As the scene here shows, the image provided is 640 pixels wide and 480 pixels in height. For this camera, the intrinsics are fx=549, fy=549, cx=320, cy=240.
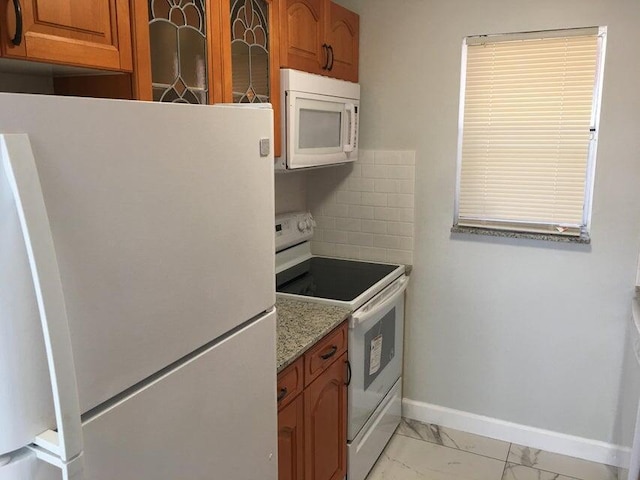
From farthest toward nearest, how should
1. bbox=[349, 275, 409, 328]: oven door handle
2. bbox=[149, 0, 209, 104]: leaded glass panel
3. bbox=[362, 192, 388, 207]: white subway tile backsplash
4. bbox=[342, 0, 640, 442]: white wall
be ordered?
bbox=[362, 192, 388, 207]: white subway tile backsplash → bbox=[342, 0, 640, 442]: white wall → bbox=[349, 275, 409, 328]: oven door handle → bbox=[149, 0, 209, 104]: leaded glass panel

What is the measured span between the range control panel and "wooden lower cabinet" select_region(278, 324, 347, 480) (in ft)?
2.27

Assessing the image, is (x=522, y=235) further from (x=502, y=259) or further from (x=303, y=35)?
(x=303, y=35)

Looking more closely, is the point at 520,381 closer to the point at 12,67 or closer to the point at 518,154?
the point at 518,154

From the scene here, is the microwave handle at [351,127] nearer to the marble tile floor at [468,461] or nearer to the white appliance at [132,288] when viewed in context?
the white appliance at [132,288]

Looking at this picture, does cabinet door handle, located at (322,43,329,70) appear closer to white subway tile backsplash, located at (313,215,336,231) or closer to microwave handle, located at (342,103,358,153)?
microwave handle, located at (342,103,358,153)

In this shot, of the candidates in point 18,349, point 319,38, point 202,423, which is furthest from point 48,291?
point 319,38

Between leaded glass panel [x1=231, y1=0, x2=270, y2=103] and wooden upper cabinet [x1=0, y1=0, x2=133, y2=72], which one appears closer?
wooden upper cabinet [x1=0, y1=0, x2=133, y2=72]

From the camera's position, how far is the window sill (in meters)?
2.52

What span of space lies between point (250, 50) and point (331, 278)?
3.92 ft

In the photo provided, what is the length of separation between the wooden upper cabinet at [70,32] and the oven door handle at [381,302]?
1.31m

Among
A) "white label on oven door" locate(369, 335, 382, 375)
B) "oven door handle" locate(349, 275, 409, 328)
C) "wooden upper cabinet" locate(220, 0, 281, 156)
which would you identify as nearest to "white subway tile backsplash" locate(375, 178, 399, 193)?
"oven door handle" locate(349, 275, 409, 328)

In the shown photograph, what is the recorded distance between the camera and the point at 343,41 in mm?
2615

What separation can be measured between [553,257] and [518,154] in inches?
20.3

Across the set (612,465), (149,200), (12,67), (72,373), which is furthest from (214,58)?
(612,465)
